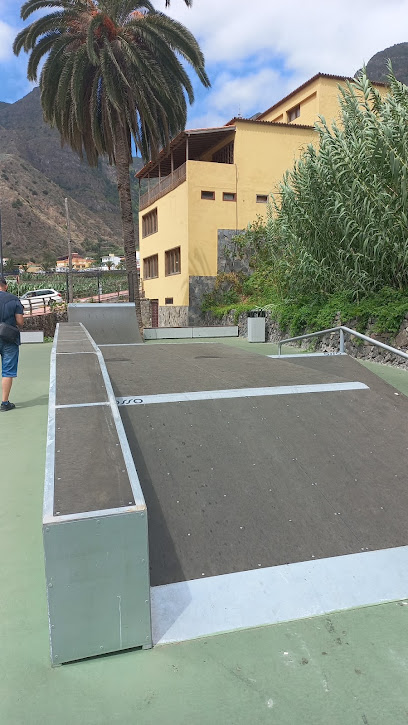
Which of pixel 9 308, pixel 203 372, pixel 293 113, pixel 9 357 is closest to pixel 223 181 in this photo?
pixel 293 113

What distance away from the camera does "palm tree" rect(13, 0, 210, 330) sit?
1590 cm

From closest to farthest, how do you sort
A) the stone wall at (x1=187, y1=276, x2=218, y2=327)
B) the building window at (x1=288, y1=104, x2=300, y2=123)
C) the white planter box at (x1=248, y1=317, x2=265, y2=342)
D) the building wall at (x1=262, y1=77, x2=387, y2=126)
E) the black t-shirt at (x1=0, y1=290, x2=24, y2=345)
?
the black t-shirt at (x1=0, y1=290, x2=24, y2=345) < the white planter box at (x1=248, y1=317, x2=265, y2=342) < the stone wall at (x1=187, y1=276, x2=218, y2=327) < the building wall at (x1=262, y1=77, x2=387, y2=126) < the building window at (x1=288, y1=104, x2=300, y2=123)

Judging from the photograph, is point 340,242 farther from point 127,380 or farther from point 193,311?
point 193,311

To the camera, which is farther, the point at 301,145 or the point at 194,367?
the point at 301,145

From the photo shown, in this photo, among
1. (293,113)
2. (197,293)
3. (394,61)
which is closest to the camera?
(197,293)

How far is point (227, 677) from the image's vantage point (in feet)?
7.02

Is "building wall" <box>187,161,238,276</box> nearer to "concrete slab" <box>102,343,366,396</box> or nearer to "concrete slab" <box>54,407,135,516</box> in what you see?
"concrete slab" <box>102,343,366,396</box>

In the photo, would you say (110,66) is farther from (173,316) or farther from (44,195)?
(44,195)

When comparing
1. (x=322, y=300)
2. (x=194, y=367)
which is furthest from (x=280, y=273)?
(x=194, y=367)

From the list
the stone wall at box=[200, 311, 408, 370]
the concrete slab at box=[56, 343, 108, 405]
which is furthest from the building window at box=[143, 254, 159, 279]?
the concrete slab at box=[56, 343, 108, 405]

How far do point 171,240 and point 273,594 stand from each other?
937 inches

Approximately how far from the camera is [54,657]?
223 centimetres

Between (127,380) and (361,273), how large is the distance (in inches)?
310

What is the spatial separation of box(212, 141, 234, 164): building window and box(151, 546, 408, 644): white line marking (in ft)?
74.6
